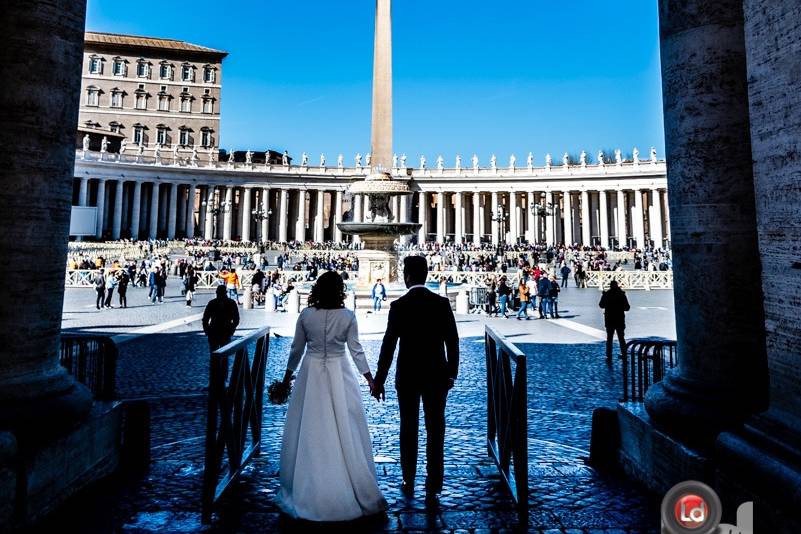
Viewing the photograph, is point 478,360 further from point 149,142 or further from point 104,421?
point 149,142

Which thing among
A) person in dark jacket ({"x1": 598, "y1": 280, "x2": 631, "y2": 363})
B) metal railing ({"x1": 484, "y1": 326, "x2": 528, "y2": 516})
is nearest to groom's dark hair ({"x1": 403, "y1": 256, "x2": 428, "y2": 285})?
metal railing ({"x1": 484, "y1": 326, "x2": 528, "y2": 516})

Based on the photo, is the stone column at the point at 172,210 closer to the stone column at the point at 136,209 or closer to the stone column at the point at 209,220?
the stone column at the point at 136,209

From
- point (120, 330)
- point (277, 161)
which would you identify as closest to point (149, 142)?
point (277, 161)

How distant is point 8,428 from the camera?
337 cm

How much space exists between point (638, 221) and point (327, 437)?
72.8 meters

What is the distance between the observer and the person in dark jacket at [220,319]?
765 cm

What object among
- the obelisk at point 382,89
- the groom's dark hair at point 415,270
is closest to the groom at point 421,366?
the groom's dark hair at point 415,270

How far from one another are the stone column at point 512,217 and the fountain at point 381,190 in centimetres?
4812

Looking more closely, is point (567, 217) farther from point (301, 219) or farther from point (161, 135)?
point (161, 135)

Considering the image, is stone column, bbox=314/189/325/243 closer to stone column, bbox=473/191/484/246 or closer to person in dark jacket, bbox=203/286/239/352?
stone column, bbox=473/191/484/246

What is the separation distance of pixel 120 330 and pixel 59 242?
11.2m

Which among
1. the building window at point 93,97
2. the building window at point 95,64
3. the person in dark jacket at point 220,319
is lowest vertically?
the person in dark jacket at point 220,319

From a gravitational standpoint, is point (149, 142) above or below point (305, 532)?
above

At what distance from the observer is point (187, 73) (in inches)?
2849
